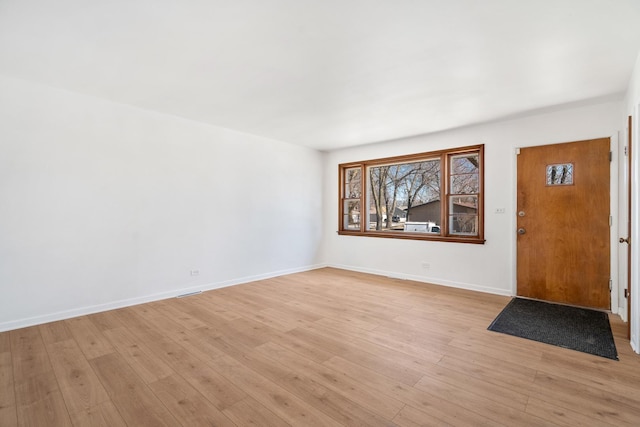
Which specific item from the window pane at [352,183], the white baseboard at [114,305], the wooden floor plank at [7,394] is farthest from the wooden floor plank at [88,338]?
the window pane at [352,183]

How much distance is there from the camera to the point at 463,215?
485 cm

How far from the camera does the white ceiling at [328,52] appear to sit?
2.03m

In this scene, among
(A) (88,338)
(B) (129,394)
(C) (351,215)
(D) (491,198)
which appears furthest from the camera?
(C) (351,215)

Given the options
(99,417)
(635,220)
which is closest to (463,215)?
(635,220)

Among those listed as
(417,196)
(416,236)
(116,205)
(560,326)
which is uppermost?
(417,196)

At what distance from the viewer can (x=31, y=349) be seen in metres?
2.62

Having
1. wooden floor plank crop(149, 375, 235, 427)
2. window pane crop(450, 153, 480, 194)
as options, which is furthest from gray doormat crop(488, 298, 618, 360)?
wooden floor plank crop(149, 375, 235, 427)

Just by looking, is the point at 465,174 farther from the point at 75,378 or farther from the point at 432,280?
the point at 75,378

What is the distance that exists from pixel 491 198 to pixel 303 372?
3.81 meters

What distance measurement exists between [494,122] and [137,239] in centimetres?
537

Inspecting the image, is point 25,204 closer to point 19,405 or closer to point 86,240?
point 86,240

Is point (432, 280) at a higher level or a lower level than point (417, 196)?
lower

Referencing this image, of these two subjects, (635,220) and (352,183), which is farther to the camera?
(352,183)

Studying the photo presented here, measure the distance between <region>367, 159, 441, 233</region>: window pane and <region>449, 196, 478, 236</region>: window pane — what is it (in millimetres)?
276
